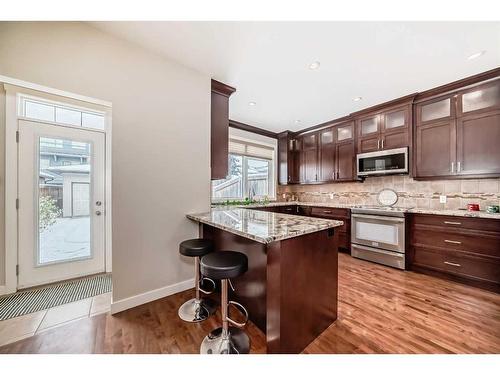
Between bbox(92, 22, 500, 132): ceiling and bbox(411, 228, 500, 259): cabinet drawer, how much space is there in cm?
196

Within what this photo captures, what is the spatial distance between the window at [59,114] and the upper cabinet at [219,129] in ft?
5.07

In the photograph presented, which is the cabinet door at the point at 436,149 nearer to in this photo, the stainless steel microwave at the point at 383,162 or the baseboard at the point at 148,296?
the stainless steel microwave at the point at 383,162

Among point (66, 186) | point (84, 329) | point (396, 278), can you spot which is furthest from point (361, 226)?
point (66, 186)

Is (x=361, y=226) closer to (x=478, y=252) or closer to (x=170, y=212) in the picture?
(x=478, y=252)

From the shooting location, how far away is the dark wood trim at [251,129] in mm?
4082

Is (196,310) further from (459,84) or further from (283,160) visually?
(459,84)

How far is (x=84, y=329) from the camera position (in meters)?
1.61

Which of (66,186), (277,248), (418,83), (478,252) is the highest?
(418,83)

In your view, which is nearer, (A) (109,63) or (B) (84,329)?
(B) (84,329)

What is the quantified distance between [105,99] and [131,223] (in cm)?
120

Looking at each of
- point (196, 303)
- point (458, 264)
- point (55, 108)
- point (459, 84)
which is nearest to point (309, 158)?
point (459, 84)

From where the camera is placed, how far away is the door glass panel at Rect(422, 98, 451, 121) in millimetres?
2686
